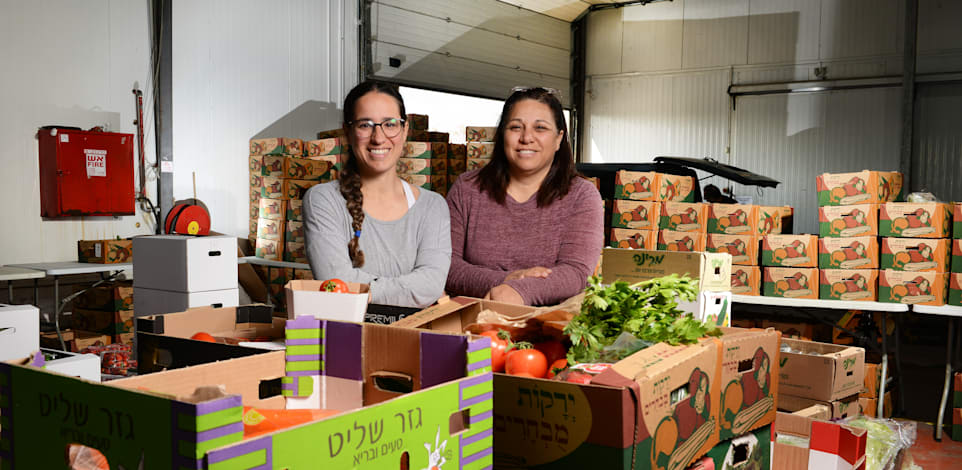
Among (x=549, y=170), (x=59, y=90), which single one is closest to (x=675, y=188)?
(x=549, y=170)

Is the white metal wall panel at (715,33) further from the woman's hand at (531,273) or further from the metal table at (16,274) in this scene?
the woman's hand at (531,273)

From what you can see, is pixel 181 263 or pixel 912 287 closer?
pixel 181 263

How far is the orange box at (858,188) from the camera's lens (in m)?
4.97

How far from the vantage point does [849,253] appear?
16.7ft

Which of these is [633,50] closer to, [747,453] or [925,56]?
[925,56]

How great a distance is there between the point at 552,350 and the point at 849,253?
4328mm

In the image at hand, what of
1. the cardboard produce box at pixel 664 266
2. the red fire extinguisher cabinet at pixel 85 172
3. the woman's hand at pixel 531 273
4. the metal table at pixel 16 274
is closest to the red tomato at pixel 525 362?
the woman's hand at pixel 531 273

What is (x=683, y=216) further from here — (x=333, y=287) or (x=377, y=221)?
(x=333, y=287)

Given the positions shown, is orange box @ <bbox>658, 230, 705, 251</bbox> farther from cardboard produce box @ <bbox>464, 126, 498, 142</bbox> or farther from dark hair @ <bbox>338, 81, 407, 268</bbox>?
dark hair @ <bbox>338, 81, 407, 268</bbox>

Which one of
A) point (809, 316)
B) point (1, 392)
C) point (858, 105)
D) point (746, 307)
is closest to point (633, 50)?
point (858, 105)

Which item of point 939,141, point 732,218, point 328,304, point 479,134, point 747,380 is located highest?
point 939,141

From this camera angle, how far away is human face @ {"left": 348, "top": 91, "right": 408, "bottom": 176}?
6.93 feet

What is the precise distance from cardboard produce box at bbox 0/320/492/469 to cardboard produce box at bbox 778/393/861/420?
253 centimetres

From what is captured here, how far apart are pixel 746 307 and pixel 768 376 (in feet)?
17.9
